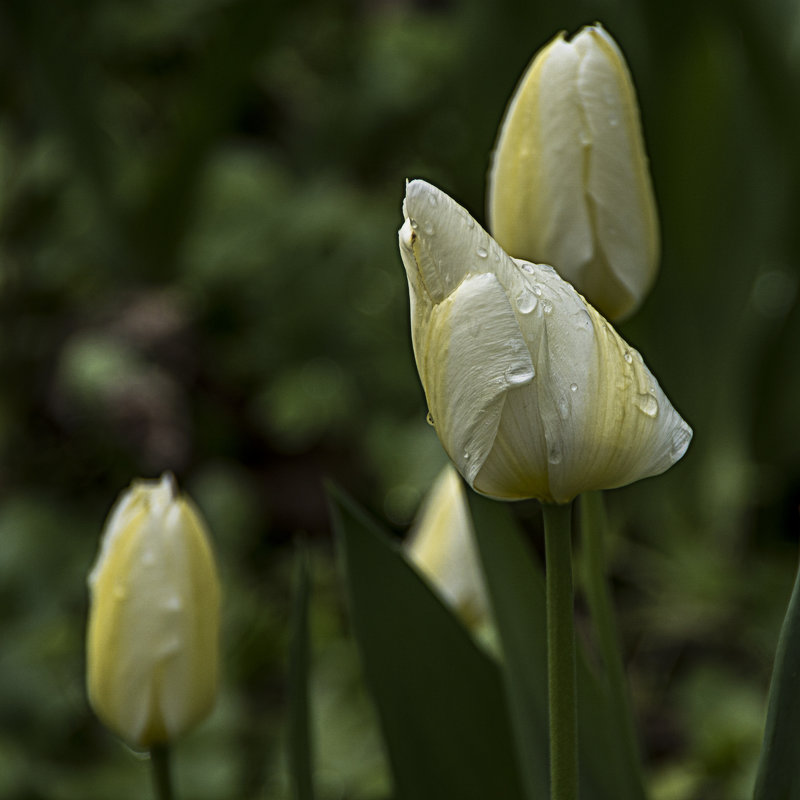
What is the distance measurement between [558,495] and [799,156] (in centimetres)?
144

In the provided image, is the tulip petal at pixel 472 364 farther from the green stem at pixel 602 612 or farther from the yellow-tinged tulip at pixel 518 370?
the green stem at pixel 602 612

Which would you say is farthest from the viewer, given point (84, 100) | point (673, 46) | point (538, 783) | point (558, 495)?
point (84, 100)

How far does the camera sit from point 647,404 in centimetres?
35

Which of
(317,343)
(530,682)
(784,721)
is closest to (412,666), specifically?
(530,682)

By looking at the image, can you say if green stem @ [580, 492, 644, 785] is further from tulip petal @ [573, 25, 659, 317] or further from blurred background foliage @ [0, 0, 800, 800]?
blurred background foliage @ [0, 0, 800, 800]

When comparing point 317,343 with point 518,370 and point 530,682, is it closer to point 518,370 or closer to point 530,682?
point 530,682

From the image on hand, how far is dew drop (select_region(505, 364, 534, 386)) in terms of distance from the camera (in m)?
0.34

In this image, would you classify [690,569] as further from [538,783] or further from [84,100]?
[84,100]

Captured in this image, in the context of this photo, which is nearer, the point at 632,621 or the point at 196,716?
the point at 196,716

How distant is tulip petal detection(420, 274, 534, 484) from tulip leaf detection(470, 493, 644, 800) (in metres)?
0.21

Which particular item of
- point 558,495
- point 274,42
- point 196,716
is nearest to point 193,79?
point 274,42

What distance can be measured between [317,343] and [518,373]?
168cm

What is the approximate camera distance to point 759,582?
1.67 metres

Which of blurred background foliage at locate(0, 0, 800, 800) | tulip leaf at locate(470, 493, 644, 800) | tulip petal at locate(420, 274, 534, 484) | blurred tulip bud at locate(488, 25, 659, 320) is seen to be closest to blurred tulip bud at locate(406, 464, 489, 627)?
tulip leaf at locate(470, 493, 644, 800)
